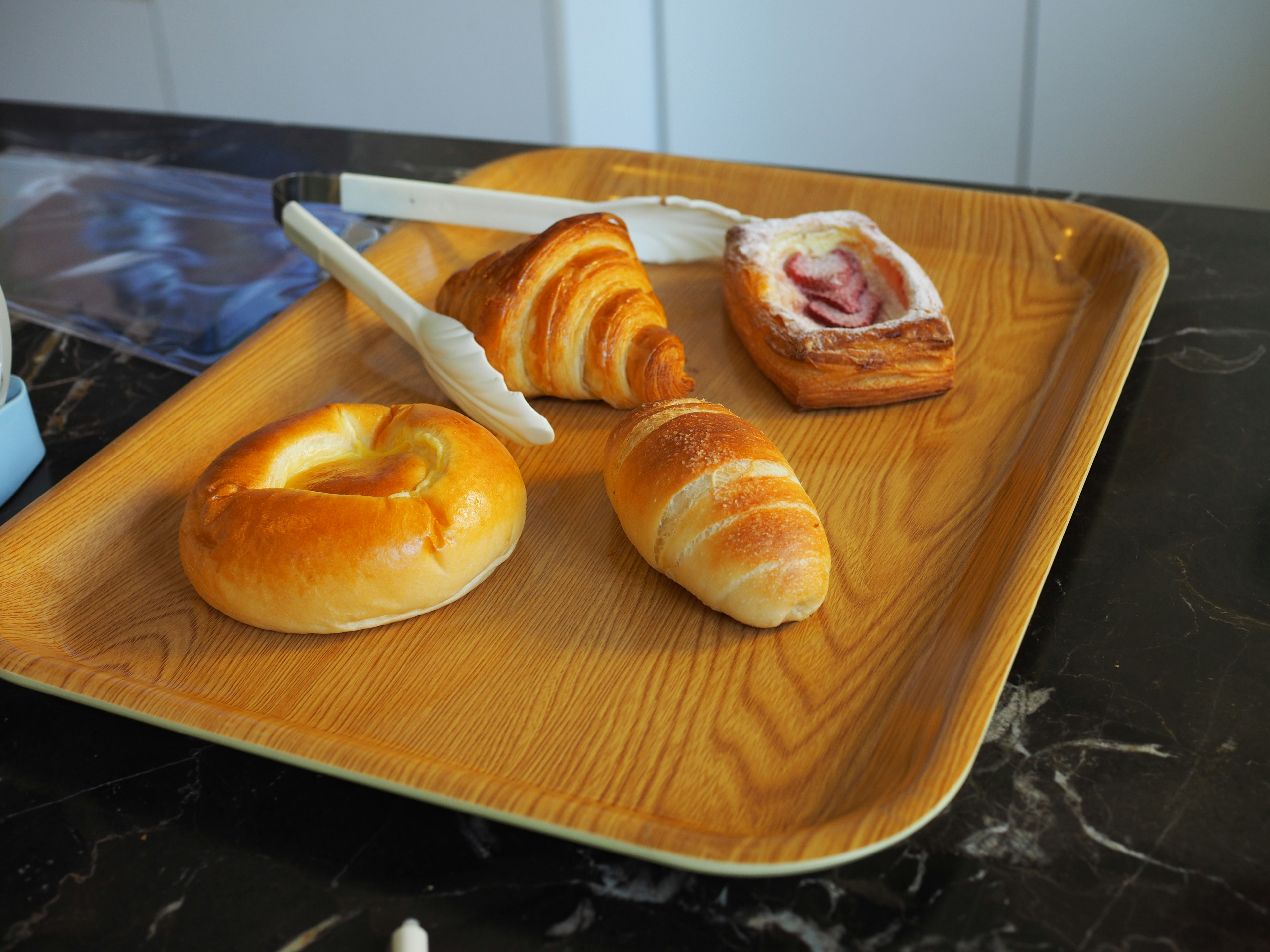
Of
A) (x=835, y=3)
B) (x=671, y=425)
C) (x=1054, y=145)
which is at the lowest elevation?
(x=1054, y=145)

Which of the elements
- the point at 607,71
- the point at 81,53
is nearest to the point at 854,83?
the point at 607,71

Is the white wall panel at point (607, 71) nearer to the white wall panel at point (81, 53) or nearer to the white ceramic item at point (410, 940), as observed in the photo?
the white wall panel at point (81, 53)

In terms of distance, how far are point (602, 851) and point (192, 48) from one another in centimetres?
335

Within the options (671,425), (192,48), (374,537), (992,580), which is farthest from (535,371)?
(192,48)

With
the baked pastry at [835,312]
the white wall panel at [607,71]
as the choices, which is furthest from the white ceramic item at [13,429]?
the white wall panel at [607,71]

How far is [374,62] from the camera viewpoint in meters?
3.09

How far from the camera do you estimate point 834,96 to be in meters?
2.92

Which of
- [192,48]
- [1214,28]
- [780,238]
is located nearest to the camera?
[780,238]

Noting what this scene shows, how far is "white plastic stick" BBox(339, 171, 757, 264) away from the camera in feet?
4.59

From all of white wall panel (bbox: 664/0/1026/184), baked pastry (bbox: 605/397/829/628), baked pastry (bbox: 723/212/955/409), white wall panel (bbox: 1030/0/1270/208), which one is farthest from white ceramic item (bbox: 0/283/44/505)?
white wall panel (bbox: 1030/0/1270/208)

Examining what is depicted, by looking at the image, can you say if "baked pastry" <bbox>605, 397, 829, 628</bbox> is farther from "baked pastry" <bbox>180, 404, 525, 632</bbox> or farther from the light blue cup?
the light blue cup

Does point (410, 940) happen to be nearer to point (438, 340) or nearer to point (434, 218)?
point (438, 340)

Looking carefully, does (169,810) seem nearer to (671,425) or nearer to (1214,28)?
(671,425)

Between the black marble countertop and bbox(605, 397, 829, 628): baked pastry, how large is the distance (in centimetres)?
20
